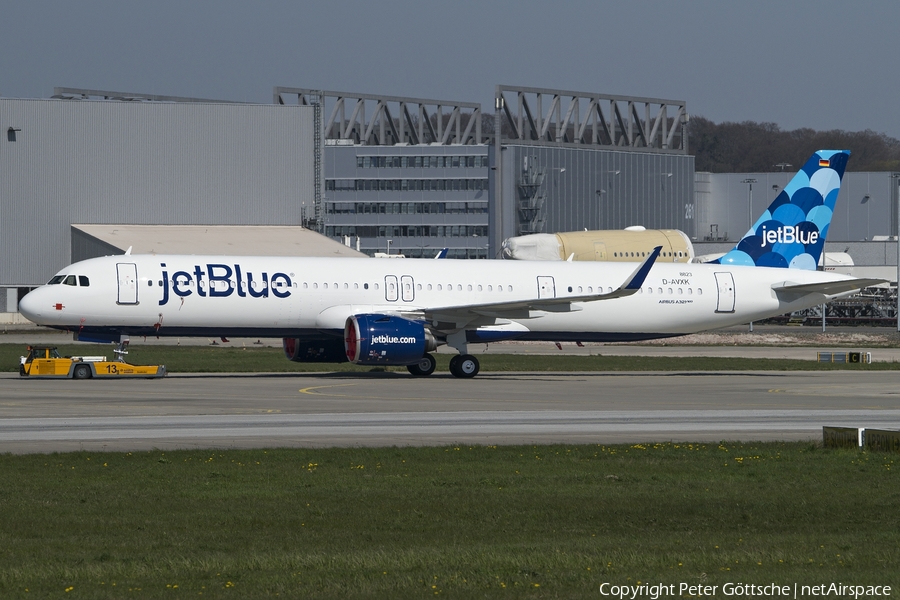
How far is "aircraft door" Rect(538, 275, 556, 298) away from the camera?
1694 inches

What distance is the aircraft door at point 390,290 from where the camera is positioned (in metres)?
40.9

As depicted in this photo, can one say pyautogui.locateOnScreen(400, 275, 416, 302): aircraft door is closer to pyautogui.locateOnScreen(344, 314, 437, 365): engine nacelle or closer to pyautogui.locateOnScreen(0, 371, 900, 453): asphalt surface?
pyautogui.locateOnScreen(344, 314, 437, 365): engine nacelle

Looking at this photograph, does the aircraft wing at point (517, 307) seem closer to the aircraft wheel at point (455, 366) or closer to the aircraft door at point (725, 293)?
the aircraft wheel at point (455, 366)

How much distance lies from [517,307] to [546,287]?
3635 millimetres

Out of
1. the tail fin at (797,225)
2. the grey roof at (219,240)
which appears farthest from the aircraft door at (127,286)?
the grey roof at (219,240)

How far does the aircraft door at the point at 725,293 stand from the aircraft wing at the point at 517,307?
608cm

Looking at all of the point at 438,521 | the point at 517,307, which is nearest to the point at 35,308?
the point at 517,307

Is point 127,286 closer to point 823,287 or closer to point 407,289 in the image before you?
point 407,289

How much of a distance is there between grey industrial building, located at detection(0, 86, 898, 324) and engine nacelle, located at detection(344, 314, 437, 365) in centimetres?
4486

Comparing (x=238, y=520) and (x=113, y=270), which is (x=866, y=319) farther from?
(x=238, y=520)

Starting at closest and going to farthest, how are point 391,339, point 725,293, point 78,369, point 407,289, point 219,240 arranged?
point 391,339, point 78,369, point 407,289, point 725,293, point 219,240

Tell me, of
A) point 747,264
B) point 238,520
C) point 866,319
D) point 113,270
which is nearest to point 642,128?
Answer: point 866,319

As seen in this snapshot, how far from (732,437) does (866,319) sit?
266ft

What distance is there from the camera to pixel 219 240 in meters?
87.2
